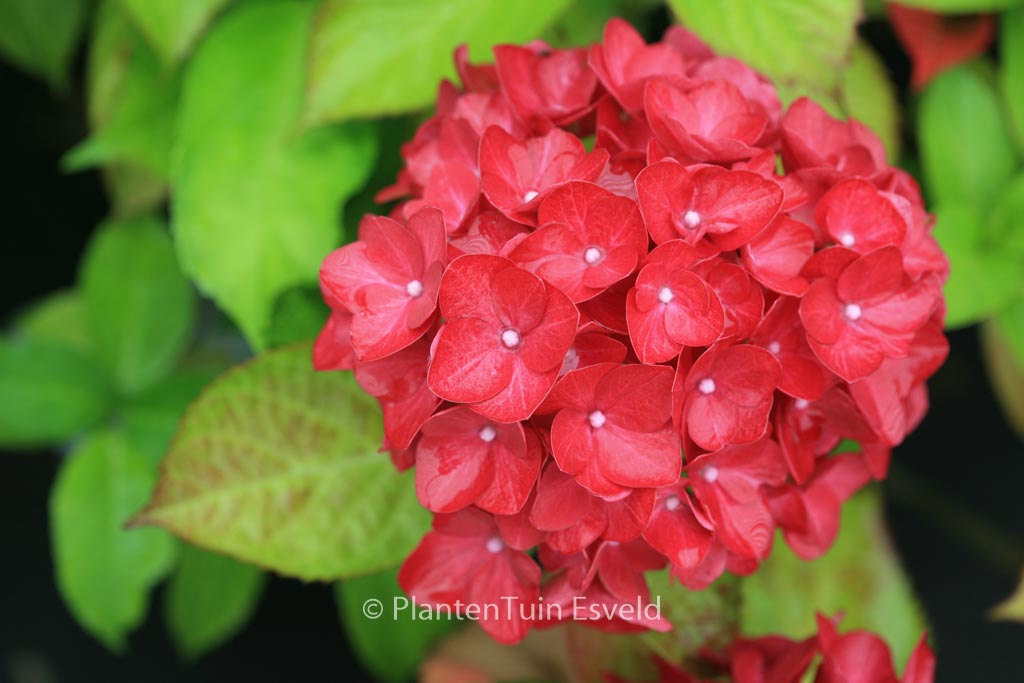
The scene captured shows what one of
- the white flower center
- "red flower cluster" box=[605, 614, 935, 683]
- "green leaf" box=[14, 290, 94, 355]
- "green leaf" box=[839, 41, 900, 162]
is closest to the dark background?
"green leaf" box=[14, 290, 94, 355]

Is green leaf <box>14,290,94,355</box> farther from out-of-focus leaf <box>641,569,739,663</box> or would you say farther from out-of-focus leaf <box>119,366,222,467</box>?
out-of-focus leaf <box>641,569,739,663</box>

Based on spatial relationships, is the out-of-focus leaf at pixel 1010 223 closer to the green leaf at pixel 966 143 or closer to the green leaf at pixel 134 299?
the green leaf at pixel 966 143

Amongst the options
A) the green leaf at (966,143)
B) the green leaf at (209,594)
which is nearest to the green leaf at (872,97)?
the green leaf at (966,143)

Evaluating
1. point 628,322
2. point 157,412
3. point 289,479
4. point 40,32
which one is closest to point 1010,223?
point 628,322

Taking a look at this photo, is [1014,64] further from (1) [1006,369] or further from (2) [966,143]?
(1) [1006,369]

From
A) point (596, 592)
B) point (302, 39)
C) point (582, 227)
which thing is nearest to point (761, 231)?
point (582, 227)

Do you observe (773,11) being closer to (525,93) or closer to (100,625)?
(525,93)

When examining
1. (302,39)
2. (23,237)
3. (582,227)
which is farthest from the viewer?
(23,237)

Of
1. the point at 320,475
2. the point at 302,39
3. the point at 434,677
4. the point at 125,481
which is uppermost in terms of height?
the point at 302,39
